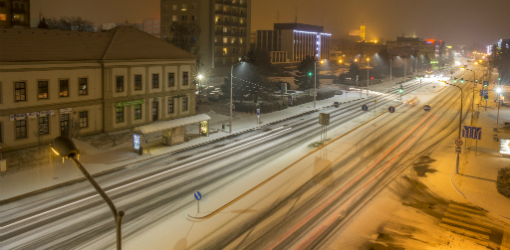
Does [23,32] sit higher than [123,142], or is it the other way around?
[23,32]

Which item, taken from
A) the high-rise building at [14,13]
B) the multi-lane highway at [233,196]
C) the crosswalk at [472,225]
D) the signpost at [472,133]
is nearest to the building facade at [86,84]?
the multi-lane highway at [233,196]

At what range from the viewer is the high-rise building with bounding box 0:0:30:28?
83.2 meters

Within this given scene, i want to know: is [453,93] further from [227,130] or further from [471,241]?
[471,241]

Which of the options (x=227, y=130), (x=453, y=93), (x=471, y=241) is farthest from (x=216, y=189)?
(x=453, y=93)

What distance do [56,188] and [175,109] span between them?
20625 millimetres

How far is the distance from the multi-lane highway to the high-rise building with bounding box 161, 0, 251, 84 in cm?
6108

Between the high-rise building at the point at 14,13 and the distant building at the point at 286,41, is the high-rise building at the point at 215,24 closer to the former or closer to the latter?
the high-rise building at the point at 14,13

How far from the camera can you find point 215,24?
9538 centimetres

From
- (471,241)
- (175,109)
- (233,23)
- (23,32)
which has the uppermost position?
(233,23)

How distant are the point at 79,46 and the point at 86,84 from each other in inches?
127

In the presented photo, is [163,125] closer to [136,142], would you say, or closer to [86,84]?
[136,142]

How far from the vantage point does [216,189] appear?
22922 millimetres

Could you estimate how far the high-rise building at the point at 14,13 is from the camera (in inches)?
3275

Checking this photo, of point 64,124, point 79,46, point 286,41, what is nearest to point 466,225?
point 64,124
